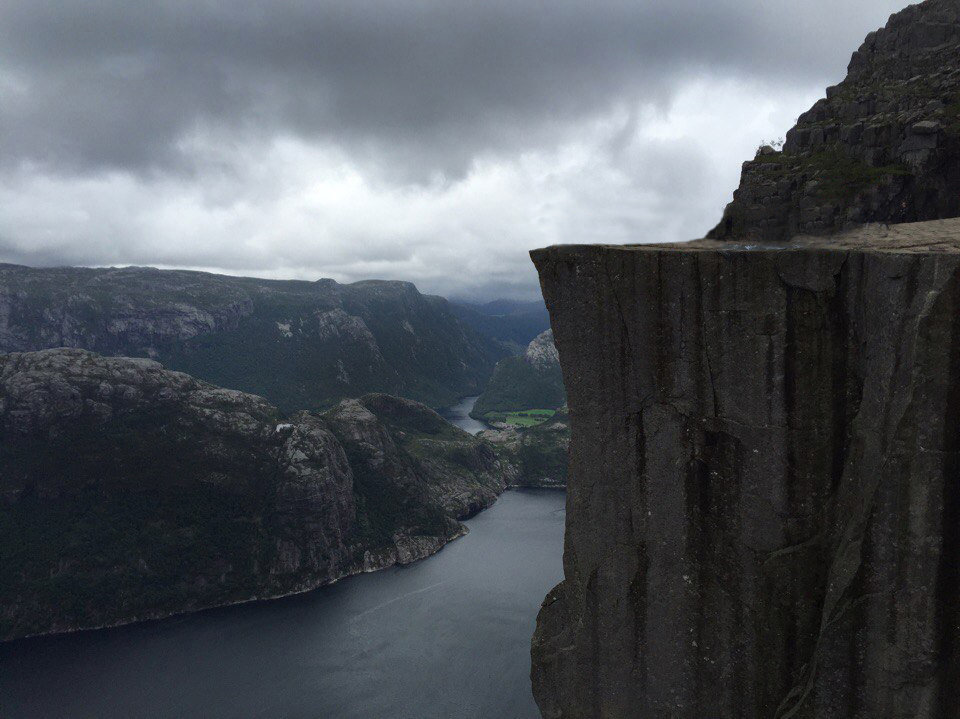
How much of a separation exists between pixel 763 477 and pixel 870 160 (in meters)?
13.4

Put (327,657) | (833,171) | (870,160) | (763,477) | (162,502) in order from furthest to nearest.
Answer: (162,502) < (327,657) < (870,160) < (833,171) < (763,477)

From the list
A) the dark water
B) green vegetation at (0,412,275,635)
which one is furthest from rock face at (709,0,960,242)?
green vegetation at (0,412,275,635)

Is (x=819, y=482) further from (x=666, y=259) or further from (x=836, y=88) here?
(x=836, y=88)

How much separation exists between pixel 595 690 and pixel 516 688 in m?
83.0

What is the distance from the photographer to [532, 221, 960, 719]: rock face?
503 inches

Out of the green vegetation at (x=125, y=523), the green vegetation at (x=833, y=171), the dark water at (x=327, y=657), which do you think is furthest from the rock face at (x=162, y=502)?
the green vegetation at (x=833, y=171)

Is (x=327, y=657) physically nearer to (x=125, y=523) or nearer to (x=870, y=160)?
(x=125, y=523)

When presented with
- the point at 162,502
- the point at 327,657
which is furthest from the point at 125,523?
the point at 327,657

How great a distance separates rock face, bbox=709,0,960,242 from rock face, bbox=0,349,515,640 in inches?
5848

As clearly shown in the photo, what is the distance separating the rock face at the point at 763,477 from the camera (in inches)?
503

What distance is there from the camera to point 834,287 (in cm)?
1352

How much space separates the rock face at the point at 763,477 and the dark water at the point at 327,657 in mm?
78566

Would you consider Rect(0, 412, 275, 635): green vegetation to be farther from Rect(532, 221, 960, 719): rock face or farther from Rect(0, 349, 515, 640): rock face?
Rect(532, 221, 960, 719): rock face

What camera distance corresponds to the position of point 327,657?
105750 mm
